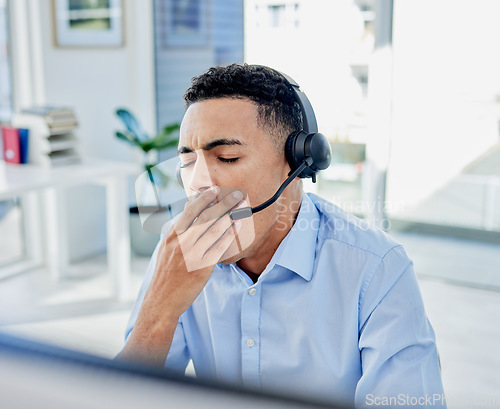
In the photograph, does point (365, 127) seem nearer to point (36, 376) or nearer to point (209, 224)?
point (209, 224)

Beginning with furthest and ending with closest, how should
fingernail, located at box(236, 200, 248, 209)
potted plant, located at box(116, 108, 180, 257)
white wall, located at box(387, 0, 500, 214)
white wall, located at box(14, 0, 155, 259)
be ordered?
white wall, located at box(14, 0, 155, 259) → potted plant, located at box(116, 108, 180, 257) → white wall, located at box(387, 0, 500, 214) → fingernail, located at box(236, 200, 248, 209)

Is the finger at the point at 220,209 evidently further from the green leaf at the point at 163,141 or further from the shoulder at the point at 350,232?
the green leaf at the point at 163,141

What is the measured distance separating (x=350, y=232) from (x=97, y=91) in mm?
2603

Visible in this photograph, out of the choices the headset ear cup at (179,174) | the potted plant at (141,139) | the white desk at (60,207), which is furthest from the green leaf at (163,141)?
the headset ear cup at (179,174)

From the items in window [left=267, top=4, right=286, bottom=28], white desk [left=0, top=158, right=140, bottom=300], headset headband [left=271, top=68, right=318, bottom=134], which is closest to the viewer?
headset headband [left=271, top=68, right=318, bottom=134]

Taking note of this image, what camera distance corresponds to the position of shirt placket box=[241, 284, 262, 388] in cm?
91

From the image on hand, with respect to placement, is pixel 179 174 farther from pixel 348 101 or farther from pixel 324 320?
pixel 348 101

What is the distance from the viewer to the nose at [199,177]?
34.8 inches

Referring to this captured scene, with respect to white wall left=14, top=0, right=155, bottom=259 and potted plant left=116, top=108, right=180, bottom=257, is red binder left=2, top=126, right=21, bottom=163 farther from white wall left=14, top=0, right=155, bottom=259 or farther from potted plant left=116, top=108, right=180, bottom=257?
potted plant left=116, top=108, right=180, bottom=257

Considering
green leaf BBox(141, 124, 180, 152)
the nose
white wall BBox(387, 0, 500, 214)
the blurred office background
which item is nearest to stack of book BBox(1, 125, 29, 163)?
the blurred office background

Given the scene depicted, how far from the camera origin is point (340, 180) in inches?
133

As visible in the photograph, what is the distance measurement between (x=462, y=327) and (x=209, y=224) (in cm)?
200

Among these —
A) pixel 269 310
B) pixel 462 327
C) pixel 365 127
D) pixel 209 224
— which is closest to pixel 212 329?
pixel 269 310

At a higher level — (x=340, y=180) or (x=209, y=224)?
(x=209, y=224)
